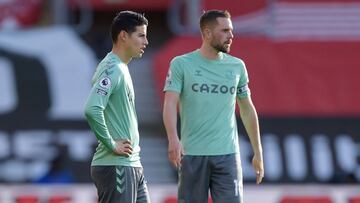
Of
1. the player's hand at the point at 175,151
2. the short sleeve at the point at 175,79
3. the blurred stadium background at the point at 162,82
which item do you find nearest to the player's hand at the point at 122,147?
the player's hand at the point at 175,151

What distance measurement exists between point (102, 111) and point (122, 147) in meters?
0.28

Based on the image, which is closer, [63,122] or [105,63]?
[105,63]

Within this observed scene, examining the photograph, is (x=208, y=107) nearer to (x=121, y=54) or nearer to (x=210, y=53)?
(x=210, y=53)

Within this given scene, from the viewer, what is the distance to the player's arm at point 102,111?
7743mm

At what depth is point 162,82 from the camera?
16.6 meters

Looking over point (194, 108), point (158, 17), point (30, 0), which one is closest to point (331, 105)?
point (158, 17)

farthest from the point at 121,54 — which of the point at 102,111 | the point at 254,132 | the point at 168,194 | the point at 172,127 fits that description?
the point at 168,194

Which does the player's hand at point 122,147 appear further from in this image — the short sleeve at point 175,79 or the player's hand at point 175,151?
the short sleeve at point 175,79

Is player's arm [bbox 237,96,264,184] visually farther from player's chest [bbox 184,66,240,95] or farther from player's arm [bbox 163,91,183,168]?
player's arm [bbox 163,91,183,168]

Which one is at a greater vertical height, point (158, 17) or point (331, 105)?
point (158, 17)

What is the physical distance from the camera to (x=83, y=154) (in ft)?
51.4

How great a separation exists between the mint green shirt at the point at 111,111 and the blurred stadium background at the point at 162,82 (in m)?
7.01

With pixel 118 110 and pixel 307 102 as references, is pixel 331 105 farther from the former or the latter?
pixel 118 110

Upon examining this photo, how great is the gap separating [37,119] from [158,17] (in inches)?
137
